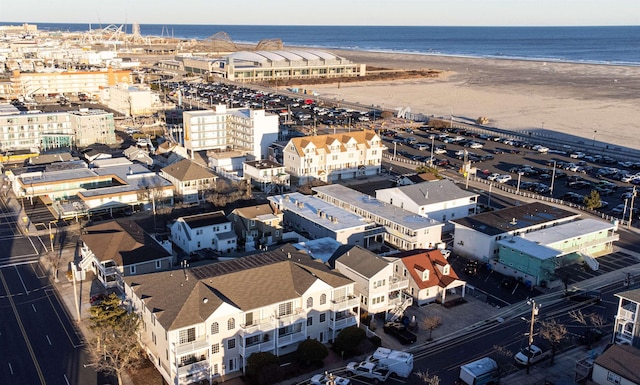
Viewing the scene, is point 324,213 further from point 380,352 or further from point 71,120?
point 71,120

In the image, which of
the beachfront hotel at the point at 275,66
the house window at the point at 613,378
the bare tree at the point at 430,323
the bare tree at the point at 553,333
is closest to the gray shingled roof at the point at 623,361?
the house window at the point at 613,378

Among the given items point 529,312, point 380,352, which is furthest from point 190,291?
point 529,312

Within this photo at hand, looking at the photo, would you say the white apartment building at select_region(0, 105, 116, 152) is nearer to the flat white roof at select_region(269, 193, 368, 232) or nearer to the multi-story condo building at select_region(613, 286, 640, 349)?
the flat white roof at select_region(269, 193, 368, 232)

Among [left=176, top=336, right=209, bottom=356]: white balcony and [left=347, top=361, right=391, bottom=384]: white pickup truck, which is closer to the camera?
[left=176, top=336, right=209, bottom=356]: white balcony

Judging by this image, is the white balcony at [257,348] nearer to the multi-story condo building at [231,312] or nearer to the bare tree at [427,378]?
the multi-story condo building at [231,312]

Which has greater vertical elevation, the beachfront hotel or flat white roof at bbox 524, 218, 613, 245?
the beachfront hotel

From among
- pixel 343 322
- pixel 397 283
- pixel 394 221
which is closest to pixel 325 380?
pixel 343 322

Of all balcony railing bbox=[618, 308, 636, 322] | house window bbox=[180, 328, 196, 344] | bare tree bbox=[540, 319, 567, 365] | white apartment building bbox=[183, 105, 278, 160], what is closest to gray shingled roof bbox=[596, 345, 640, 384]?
balcony railing bbox=[618, 308, 636, 322]
